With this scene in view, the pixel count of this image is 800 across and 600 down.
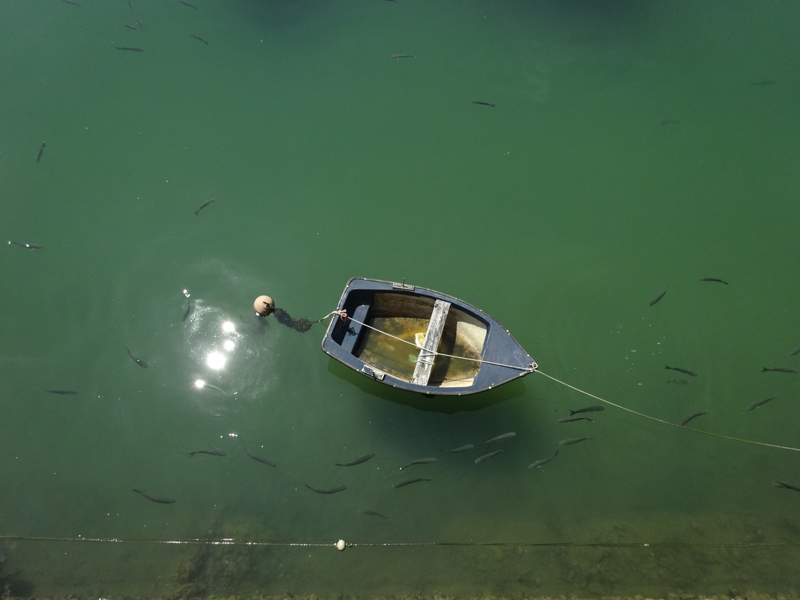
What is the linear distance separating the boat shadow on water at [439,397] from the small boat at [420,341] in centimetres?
36

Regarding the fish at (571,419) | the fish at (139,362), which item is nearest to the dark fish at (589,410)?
the fish at (571,419)

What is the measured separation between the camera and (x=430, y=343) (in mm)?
7512

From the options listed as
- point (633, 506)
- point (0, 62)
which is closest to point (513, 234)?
point (633, 506)

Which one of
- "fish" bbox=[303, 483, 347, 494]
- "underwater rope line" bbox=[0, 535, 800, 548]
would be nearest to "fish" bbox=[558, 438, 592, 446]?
"underwater rope line" bbox=[0, 535, 800, 548]

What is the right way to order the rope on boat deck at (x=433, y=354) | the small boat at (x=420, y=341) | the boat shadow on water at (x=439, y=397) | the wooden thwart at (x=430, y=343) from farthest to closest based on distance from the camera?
the boat shadow on water at (x=439, y=397), the wooden thwart at (x=430, y=343), the small boat at (x=420, y=341), the rope on boat deck at (x=433, y=354)

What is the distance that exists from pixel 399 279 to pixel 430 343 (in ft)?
5.32

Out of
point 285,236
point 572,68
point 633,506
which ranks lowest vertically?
point 633,506

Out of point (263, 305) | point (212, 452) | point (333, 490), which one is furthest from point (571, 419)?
point (212, 452)

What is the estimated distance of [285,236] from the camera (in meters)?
9.09

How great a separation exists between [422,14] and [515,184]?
14.0ft

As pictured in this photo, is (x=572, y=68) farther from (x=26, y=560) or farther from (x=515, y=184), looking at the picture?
(x=26, y=560)

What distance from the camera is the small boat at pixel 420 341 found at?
7238 millimetres

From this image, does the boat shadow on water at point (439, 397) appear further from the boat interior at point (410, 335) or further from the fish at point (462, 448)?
the fish at point (462, 448)

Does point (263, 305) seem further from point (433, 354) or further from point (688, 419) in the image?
point (688, 419)
